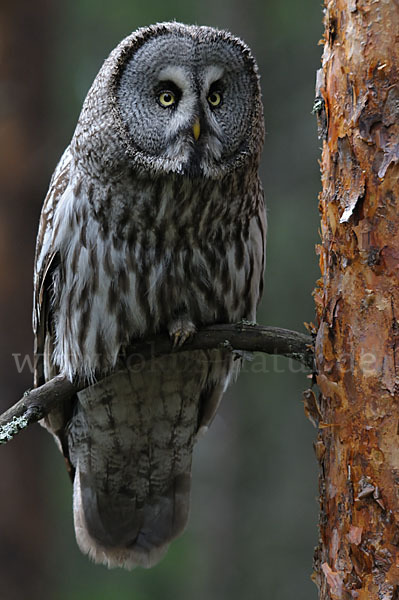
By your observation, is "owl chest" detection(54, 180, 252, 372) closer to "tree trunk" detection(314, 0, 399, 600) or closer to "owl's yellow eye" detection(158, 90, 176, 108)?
"owl's yellow eye" detection(158, 90, 176, 108)

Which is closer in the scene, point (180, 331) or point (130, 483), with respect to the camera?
point (180, 331)

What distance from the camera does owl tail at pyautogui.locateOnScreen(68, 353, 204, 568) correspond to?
139 inches

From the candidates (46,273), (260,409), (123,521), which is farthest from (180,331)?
(260,409)

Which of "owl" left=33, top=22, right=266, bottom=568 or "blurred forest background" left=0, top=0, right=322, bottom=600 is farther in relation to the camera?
"blurred forest background" left=0, top=0, right=322, bottom=600

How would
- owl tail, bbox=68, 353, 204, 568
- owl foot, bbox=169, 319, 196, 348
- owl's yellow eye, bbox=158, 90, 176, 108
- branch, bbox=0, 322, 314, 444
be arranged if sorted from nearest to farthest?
branch, bbox=0, 322, 314, 444
owl foot, bbox=169, 319, 196, 348
owl's yellow eye, bbox=158, 90, 176, 108
owl tail, bbox=68, 353, 204, 568

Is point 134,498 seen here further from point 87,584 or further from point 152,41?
point 87,584

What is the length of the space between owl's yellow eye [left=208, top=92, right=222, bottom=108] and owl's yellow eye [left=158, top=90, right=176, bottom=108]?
13 centimetres

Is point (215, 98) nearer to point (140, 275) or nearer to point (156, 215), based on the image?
point (156, 215)

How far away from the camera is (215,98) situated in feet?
9.84

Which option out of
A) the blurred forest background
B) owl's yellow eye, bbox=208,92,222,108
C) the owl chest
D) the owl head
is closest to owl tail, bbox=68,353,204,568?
the owl chest

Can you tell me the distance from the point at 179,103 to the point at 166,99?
0.25ft

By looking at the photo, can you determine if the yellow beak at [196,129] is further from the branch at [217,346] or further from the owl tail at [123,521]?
the owl tail at [123,521]

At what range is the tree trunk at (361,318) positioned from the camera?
188cm

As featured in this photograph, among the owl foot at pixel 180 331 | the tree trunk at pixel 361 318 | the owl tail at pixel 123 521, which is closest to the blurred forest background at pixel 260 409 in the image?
the owl tail at pixel 123 521
